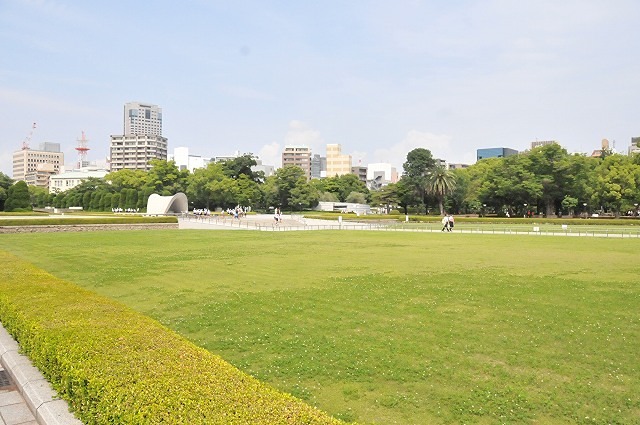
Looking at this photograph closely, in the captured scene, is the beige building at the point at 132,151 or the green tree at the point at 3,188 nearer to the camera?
the green tree at the point at 3,188

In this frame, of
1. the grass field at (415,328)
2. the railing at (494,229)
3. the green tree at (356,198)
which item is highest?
the green tree at (356,198)

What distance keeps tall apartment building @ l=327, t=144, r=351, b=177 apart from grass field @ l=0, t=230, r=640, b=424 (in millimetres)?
152746

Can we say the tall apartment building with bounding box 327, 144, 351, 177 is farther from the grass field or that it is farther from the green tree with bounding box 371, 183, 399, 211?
the grass field

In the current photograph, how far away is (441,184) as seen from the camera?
78062 mm

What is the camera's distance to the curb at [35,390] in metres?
4.79

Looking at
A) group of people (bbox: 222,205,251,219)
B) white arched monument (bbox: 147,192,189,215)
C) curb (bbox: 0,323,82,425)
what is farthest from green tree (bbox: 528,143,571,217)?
curb (bbox: 0,323,82,425)

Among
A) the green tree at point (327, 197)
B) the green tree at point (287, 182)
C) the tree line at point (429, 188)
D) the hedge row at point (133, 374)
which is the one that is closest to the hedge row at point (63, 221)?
the tree line at point (429, 188)

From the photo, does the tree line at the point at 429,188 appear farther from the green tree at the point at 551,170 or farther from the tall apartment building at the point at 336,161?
the tall apartment building at the point at 336,161

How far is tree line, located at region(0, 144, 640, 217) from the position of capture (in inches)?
2616

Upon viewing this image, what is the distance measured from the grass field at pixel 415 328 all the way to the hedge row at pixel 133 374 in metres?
1.50

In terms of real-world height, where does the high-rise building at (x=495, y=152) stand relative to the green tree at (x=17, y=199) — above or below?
above

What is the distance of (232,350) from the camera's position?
762 centimetres

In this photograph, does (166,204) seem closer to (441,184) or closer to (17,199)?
(17,199)

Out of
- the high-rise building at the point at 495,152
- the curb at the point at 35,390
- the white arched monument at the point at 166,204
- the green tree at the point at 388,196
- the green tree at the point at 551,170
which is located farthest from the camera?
the high-rise building at the point at 495,152
